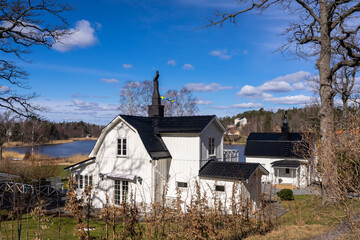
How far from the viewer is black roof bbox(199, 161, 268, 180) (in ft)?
45.8

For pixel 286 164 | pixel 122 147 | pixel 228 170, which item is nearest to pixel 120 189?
pixel 122 147

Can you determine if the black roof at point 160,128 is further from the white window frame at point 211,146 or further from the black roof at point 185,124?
the white window frame at point 211,146

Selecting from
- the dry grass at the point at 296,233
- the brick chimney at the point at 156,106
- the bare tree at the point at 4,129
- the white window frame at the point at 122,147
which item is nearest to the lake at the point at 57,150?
the bare tree at the point at 4,129

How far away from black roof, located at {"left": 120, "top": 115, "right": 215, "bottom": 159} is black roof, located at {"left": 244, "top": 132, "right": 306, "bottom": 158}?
42.0ft

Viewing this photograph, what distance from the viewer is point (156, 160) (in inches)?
594

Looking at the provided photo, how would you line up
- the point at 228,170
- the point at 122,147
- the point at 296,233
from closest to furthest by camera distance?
the point at 296,233 → the point at 228,170 → the point at 122,147

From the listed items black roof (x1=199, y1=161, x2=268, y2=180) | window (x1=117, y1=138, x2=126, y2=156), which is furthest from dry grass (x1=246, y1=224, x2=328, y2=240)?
window (x1=117, y1=138, x2=126, y2=156)

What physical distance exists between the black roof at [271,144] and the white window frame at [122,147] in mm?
15738

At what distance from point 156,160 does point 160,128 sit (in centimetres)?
234

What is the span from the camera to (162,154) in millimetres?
15758

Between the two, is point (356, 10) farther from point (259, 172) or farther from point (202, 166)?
point (202, 166)

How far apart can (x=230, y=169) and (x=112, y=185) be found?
7182mm

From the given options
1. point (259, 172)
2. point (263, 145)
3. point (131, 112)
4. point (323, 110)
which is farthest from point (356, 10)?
point (131, 112)

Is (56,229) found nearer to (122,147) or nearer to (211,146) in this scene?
(122,147)
